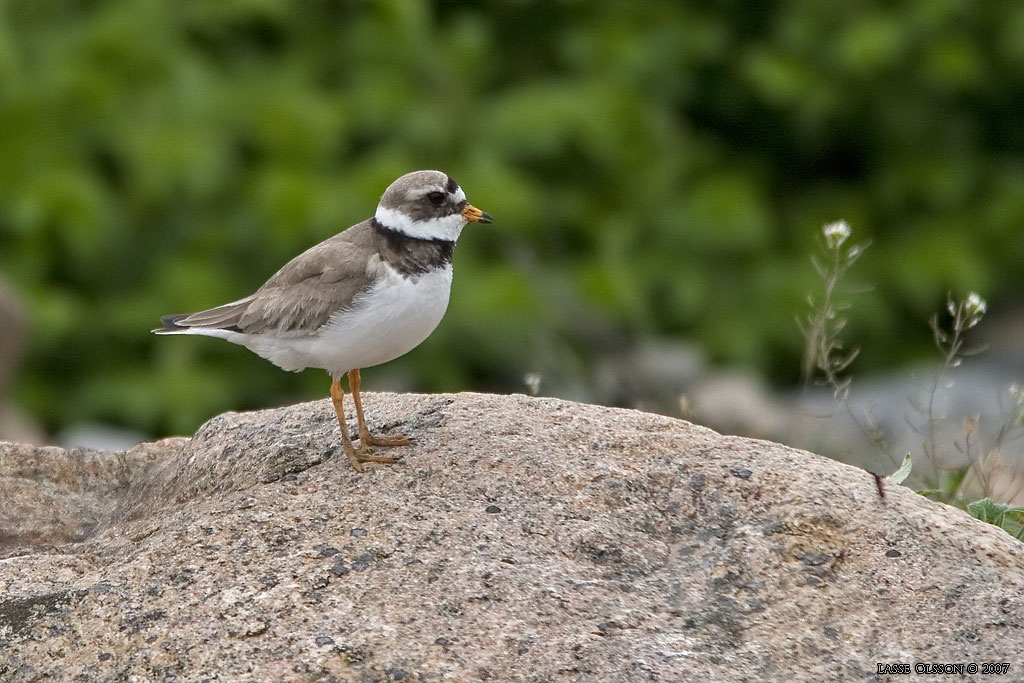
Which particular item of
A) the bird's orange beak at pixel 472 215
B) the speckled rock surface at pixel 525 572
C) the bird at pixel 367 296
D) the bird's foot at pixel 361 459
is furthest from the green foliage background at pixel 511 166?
the speckled rock surface at pixel 525 572

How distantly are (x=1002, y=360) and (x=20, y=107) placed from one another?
30.6 feet

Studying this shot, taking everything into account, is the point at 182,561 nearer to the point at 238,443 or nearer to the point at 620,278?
the point at 238,443

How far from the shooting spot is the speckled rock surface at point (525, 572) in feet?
13.7

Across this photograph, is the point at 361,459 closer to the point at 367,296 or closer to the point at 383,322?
the point at 383,322

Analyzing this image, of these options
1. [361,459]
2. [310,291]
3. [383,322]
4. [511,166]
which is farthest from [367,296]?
[511,166]

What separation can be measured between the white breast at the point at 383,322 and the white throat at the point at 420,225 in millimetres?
164

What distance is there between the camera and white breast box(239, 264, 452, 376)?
539 centimetres

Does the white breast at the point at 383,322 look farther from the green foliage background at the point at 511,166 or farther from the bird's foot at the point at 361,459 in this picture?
the green foliage background at the point at 511,166

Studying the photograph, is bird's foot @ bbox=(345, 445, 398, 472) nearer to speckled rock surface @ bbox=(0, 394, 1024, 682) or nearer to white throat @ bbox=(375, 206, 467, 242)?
speckled rock surface @ bbox=(0, 394, 1024, 682)

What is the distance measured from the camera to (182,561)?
4.61 metres

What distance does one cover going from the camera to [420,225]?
5645mm

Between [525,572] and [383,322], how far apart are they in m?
1.36

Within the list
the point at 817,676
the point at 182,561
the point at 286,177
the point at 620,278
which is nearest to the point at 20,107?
the point at 286,177

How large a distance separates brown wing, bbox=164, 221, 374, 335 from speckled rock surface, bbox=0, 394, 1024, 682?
0.62 metres
